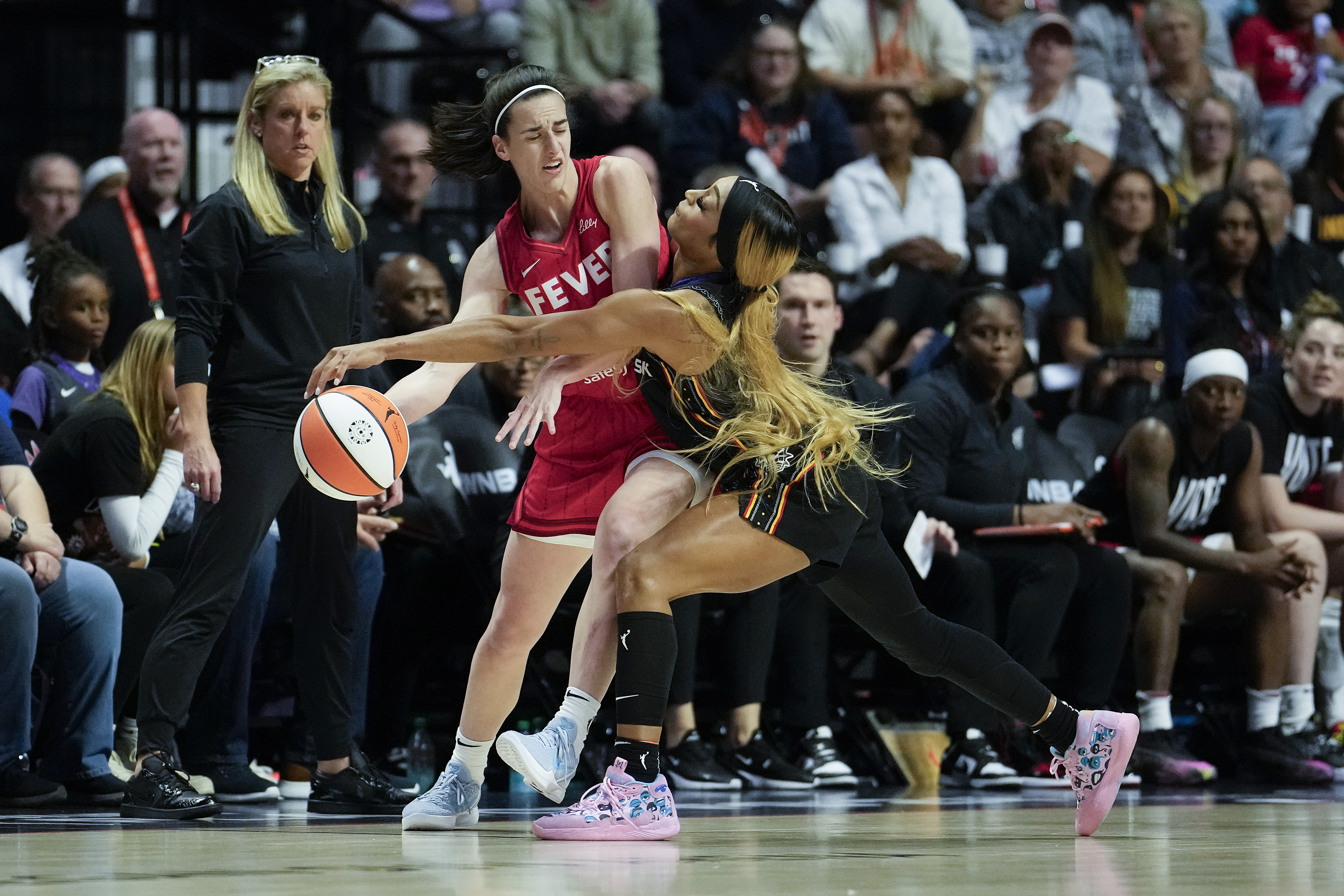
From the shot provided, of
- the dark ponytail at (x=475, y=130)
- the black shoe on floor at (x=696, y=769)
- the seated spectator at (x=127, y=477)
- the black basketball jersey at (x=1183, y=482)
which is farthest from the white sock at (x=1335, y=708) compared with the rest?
the seated spectator at (x=127, y=477)

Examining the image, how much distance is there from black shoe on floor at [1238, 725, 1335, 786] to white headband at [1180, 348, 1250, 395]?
4.48 ft

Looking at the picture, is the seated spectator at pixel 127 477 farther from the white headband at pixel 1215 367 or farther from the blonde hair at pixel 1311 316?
the blonde hair at pixel 1311 316

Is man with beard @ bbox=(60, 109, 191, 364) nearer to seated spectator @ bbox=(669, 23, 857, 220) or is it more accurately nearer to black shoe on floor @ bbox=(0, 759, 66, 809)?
black shoe on floor @ bbox=(0, 759, 66, 809)

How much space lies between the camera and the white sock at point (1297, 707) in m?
6.30

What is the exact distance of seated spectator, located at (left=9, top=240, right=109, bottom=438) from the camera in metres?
5.41

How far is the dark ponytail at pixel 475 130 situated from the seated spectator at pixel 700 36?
4.14 meters

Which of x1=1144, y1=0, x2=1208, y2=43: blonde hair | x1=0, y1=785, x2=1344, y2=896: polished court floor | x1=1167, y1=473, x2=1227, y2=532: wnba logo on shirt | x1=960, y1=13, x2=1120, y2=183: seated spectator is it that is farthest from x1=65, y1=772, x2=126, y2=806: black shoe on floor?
x1=1144, y1=0, x2=1208, y2=43: blonde hair

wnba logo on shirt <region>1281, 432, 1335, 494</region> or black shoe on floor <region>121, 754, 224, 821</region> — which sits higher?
wnba logo on shirt <region>1281, 432, 1335, 494</region>

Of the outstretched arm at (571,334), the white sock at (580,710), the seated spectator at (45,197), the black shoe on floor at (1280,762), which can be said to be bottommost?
the black shoe on floor at (1280,762)

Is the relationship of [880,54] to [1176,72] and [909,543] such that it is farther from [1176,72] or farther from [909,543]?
[909,543]

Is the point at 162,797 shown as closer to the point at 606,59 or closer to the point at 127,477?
the point at 127,477

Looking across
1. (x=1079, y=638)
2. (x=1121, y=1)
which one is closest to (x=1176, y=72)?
(x=1121, y=1)

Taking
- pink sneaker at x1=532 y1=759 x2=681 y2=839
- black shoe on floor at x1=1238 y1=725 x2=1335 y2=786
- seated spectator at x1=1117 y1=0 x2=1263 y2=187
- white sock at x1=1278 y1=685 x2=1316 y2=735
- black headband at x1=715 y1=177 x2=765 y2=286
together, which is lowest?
black shoe on floor at x1=1238 y1=725 x2=1335 y2=786

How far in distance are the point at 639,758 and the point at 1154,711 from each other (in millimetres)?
3124
